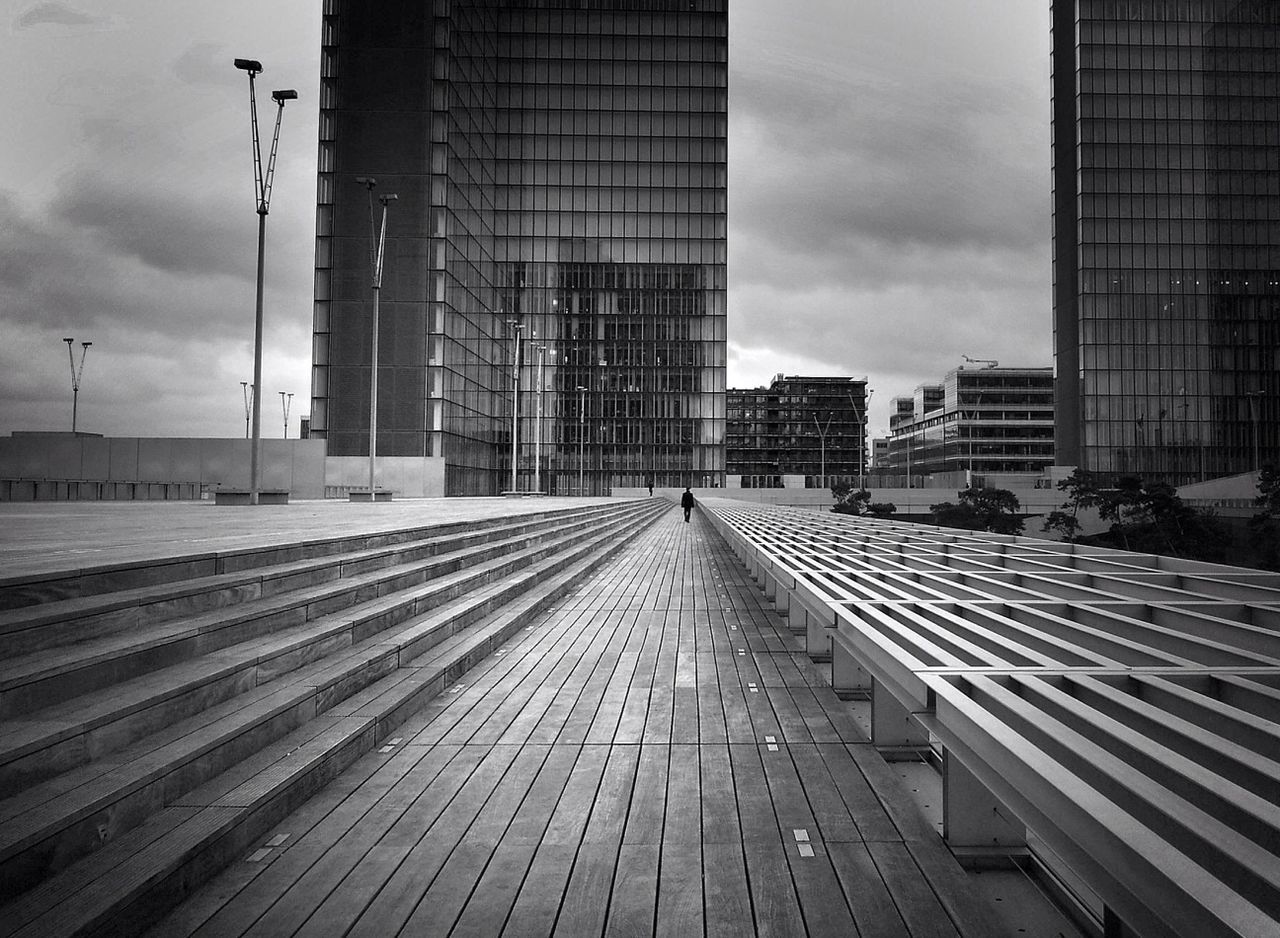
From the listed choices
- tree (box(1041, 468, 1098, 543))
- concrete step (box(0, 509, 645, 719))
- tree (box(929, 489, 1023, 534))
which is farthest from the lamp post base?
tree (box(1041, 468, 1098, 543))

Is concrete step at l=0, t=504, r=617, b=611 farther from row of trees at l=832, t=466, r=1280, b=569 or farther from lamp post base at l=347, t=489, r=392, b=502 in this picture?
row of trees at l=832, t=466, r=1280, b=569

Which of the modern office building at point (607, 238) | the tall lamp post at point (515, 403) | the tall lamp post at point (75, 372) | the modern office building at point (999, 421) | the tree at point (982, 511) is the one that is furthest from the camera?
the modern office building at point (999, 421)

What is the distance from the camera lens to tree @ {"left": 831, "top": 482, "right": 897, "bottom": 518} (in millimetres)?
49219

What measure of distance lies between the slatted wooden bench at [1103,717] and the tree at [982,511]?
144 ft

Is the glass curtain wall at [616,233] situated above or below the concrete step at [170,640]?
above

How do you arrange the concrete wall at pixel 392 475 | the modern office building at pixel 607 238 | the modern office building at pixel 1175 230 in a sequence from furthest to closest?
the modern office building at pixel 607 238
the modern office building at pixel 1175 230
the concrete wall at pixel 392 475

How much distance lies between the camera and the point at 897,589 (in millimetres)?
4066

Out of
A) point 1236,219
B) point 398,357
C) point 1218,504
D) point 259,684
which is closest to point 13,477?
point 398,357

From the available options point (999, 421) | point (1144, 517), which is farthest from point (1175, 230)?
point (1144, 517)

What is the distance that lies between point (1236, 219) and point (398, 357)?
7223 centimetres

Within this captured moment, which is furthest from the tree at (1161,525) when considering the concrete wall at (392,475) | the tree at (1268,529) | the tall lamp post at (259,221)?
the concrete wall at (392,475)

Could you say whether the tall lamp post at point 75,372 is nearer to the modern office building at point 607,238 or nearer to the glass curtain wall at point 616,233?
the modern office building at point 607,238

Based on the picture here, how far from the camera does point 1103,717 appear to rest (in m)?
1.75

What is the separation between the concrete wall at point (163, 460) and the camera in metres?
26.3
